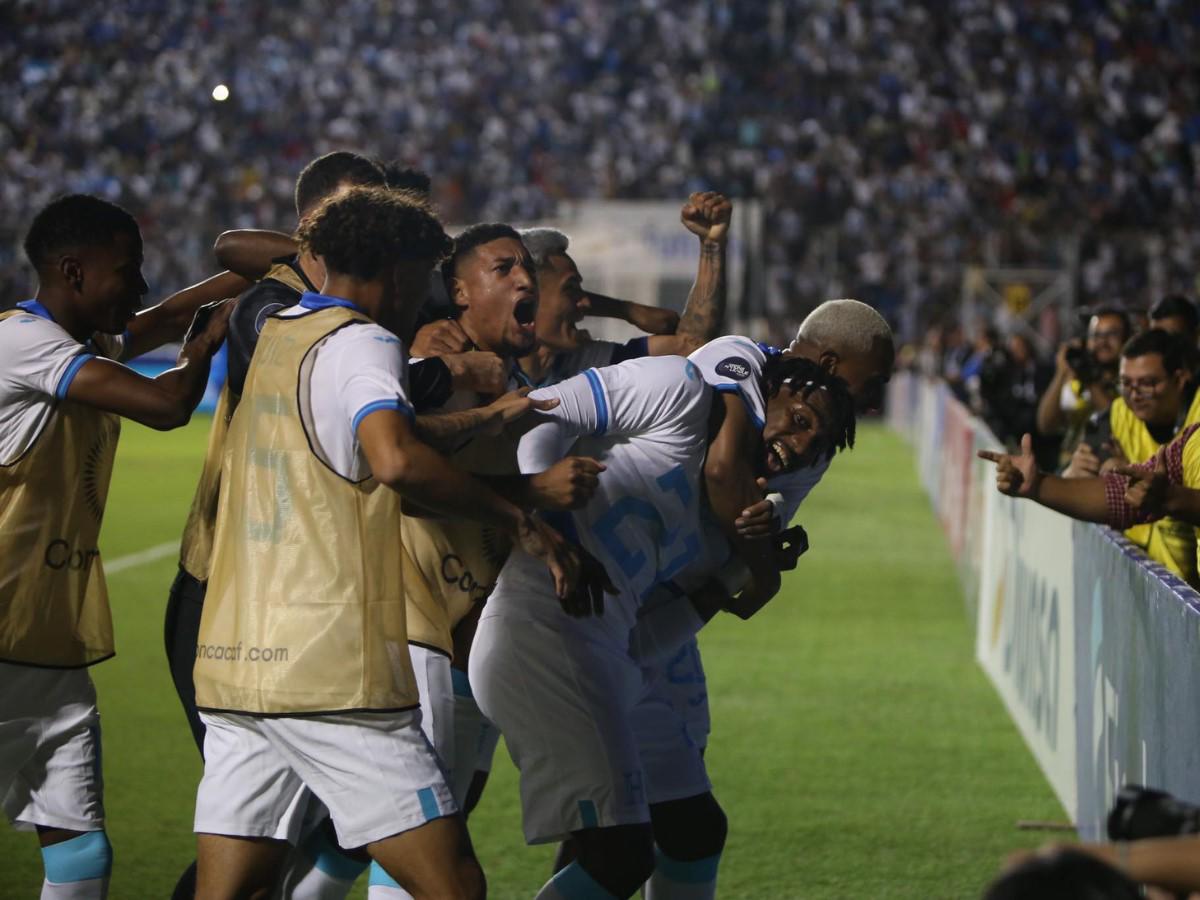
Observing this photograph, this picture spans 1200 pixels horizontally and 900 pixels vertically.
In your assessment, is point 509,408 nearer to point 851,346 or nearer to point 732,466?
point 732,466

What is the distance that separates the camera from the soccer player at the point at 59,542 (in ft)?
13.9

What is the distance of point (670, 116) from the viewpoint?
40.8m

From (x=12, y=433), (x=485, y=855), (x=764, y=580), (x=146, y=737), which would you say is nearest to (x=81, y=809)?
(x=12, y=433)

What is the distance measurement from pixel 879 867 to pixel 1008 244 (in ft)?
92.6

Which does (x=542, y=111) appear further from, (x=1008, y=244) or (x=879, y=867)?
(x=879, y=867)

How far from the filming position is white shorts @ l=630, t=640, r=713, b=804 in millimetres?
4496

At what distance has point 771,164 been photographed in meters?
38.4

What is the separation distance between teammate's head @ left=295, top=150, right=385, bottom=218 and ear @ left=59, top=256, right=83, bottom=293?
1.79 feet

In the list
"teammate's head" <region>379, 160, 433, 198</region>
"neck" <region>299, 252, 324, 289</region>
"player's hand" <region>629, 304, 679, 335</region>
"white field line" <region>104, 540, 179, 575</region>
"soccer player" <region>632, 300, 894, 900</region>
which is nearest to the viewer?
"neck" <region>299, 252, 324, 289</region>

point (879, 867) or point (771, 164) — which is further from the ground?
point (771, 164)

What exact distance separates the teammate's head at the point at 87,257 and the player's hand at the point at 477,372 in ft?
2.83

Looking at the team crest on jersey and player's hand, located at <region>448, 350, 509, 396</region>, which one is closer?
player's hand, located at <region>448, 350, 509, 396</region>

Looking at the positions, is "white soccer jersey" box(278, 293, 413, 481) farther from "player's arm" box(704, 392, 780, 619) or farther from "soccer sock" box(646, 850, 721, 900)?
"soccer sock" box(646, 850, 721, 900)

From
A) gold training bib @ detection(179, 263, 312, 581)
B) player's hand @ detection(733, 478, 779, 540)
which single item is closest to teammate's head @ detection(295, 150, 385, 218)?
gold training bib @ detection(179, 263, 312, 581)
